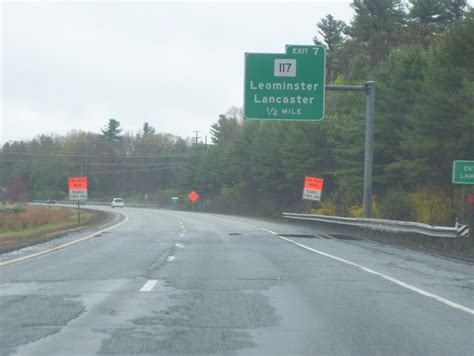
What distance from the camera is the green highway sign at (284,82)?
26.8m

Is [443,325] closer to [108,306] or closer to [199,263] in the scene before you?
[108,306]

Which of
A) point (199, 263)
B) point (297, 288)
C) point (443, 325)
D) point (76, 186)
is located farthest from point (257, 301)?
point (76, 186)

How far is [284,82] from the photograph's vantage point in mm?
27062

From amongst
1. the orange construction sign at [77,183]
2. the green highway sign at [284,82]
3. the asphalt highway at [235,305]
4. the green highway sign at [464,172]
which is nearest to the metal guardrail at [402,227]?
the green highway sign at [464,172]

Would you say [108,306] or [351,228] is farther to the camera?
[351,228]

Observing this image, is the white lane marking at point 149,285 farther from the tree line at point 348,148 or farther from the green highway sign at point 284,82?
the tree line at point 348,148

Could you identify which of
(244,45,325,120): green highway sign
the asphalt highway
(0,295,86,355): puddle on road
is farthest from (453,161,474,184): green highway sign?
(0,295,86,355): puddle on road

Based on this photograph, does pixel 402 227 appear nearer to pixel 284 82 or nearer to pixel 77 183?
pixel 284 82

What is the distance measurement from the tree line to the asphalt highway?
54.3ft

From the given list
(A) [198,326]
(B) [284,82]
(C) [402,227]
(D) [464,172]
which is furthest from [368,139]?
(A) [198,326]

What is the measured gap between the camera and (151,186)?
14025 cm

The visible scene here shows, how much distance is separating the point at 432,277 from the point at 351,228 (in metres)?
20.9

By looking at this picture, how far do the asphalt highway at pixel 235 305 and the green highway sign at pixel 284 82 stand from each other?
9743 mm

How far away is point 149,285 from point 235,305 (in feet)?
9.10
